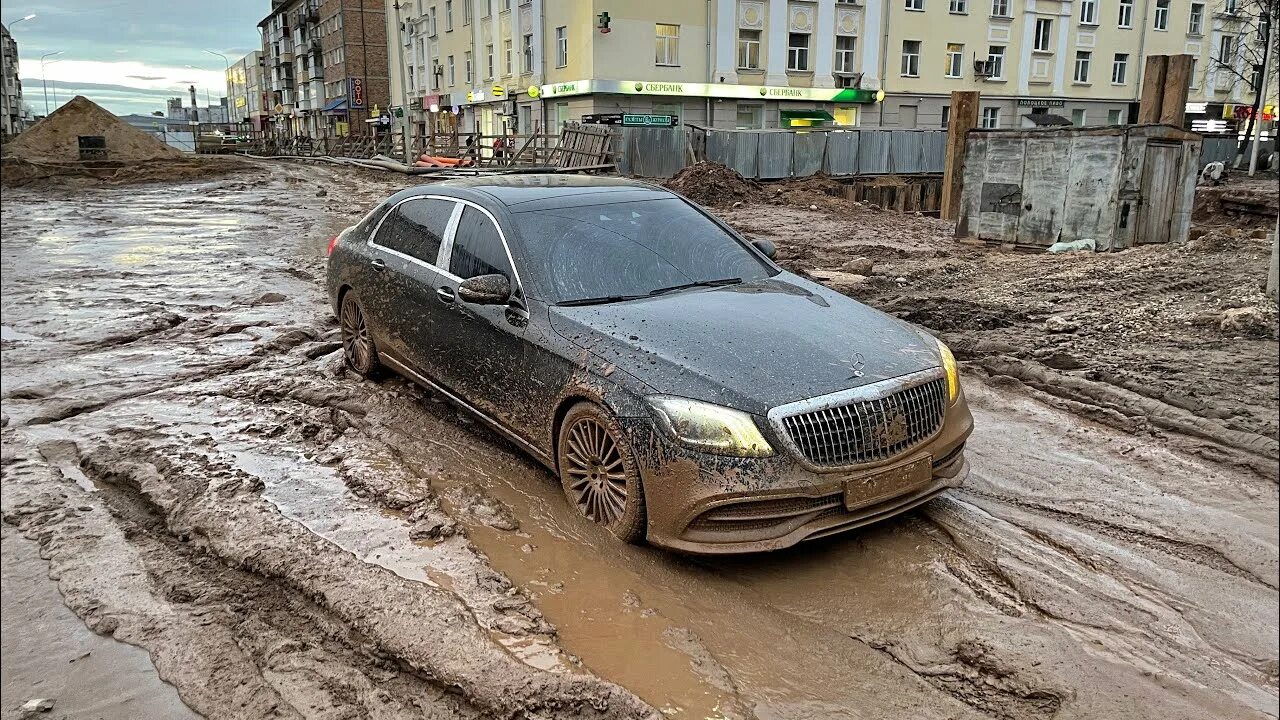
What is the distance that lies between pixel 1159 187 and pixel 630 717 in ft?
35.9

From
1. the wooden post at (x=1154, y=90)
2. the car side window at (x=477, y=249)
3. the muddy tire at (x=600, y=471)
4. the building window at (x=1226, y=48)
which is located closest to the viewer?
the muddy tire at (x=600, y=471)

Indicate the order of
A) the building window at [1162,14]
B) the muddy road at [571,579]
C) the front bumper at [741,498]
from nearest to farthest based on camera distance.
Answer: the muddy road at [571,579]
the front bumper at [741,498]
the building window at [1162,14]

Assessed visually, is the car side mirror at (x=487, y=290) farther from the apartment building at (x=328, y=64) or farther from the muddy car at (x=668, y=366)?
the apartment building at (x=328, y=64)

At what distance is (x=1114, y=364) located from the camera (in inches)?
252

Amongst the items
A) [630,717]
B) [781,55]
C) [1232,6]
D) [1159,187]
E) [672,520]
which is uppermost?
[1232,6]

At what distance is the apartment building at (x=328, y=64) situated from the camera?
69.9 m

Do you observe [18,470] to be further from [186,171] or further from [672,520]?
[186,171]

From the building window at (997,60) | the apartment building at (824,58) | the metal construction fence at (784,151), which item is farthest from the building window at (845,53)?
the metal construction fence at (784,151)

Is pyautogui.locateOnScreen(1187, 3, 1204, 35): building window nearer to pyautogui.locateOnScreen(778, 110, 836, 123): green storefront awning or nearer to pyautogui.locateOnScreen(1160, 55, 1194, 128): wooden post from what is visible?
pyautogui.locateOnScreen(778, 110, 836, 123): green storefront awning

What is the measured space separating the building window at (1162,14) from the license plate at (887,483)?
→ 52.6 metres

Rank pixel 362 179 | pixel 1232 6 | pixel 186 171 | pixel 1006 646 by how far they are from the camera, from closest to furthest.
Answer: pixel 1006 646, pixel 362 179, pixel 186 171, pixel 1232 6

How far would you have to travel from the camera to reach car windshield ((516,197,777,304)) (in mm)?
4703

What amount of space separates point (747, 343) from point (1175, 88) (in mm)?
10597

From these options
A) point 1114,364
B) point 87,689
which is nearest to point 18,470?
point 87,689
